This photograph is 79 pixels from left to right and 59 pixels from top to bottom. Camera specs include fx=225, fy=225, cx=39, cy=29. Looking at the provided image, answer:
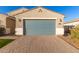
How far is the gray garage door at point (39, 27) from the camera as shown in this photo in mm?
12727

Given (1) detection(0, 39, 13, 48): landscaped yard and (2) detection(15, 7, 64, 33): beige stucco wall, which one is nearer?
(1) detection(0, 39, 13, 48): landscaped yard

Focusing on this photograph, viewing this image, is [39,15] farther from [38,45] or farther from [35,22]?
[38,45]

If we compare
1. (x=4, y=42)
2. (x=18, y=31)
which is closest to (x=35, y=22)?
(x=18, y=31)

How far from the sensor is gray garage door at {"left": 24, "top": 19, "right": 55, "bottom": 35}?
12727mm

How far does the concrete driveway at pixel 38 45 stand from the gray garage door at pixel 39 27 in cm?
38

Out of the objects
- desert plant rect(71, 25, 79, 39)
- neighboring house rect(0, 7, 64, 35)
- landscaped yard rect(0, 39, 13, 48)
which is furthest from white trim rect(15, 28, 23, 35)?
desert plant rect(71, 25, 79, 39)

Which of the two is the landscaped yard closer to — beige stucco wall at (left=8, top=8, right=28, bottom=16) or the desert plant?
beige stucco wall at (left=8, top=8, right=28, bottom=16)

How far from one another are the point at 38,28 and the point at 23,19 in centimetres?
100

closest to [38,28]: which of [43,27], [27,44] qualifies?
[43,27]

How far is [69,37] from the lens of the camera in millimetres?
12211
